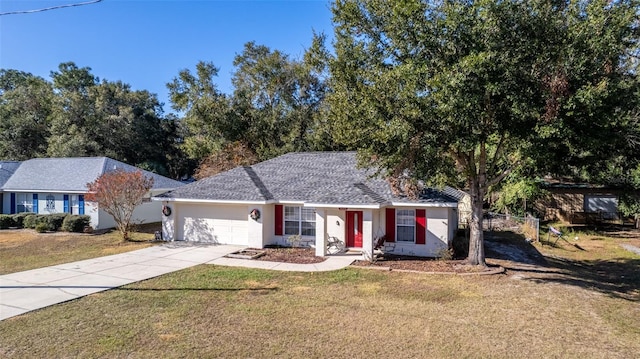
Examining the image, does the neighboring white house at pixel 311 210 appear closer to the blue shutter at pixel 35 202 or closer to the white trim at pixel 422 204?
the white trim at pixel 422 204

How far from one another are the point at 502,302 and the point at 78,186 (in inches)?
1033

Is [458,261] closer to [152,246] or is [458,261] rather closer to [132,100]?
[152,246]

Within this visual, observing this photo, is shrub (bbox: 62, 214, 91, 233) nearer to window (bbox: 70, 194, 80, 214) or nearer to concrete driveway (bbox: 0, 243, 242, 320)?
window (bbox: 70, 194, 80, 214)

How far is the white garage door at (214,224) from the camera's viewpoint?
18.9 m

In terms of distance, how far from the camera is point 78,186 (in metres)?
25.6

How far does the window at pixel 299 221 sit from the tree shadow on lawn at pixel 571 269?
8060mm

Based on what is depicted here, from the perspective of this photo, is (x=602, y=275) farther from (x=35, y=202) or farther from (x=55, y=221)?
(x=35, y=202)

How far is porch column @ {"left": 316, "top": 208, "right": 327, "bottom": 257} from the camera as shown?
53.1 feet

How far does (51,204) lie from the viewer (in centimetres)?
2667

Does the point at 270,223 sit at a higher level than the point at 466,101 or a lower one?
lower

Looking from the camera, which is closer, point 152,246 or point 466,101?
point 466,101

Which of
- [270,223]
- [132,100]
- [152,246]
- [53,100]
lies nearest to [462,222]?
[270,223]

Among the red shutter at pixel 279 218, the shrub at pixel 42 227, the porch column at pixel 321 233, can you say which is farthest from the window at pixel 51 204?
the porch column at pixel 321 233

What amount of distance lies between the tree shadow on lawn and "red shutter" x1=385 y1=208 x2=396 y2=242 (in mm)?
4266
